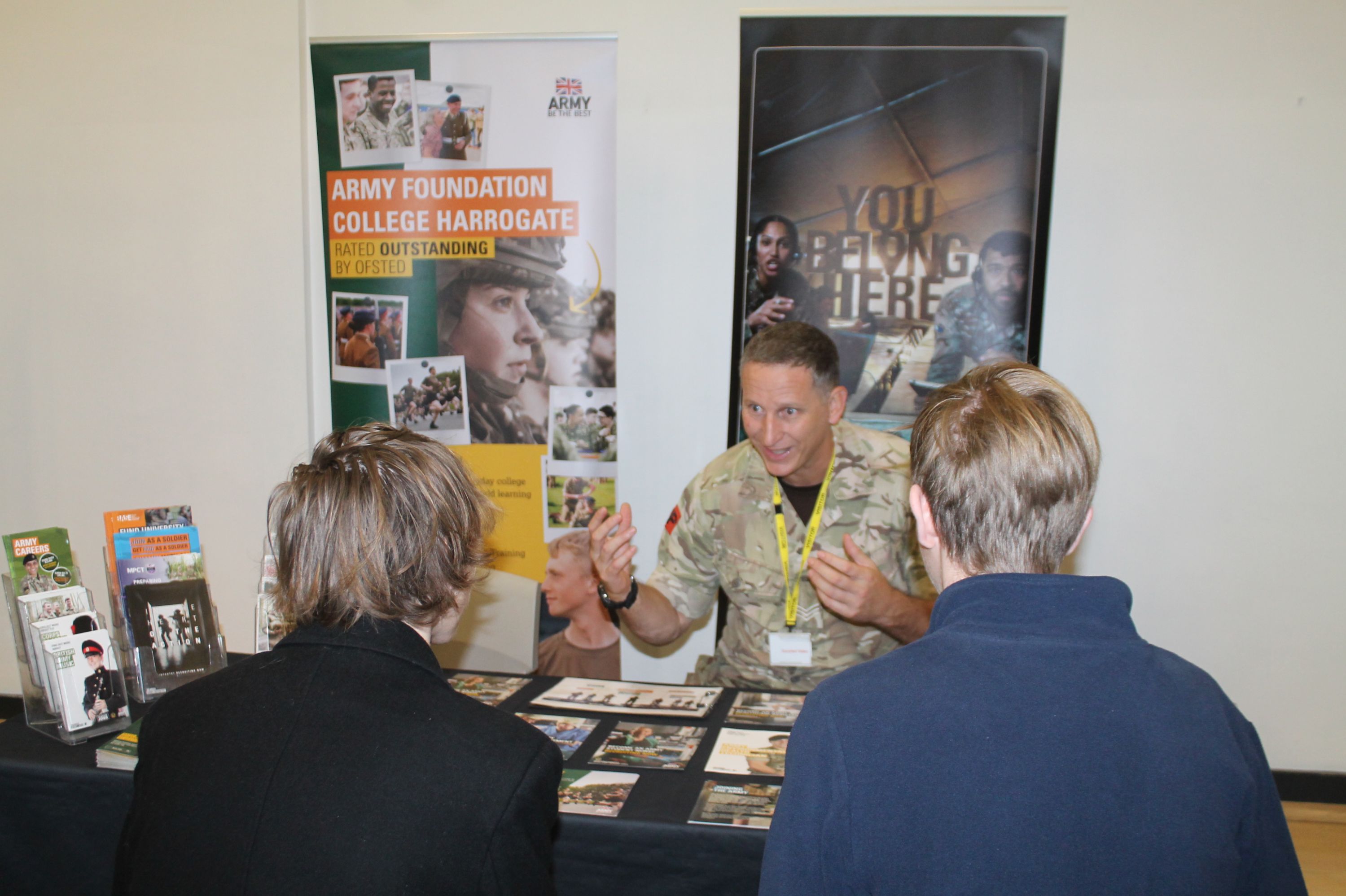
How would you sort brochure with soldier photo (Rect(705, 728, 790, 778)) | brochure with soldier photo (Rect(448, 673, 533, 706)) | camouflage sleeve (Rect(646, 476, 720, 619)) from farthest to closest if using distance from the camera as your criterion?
camouflage sleeve (Rect(646, 476, 720, 619)), brochure with soldier photo (Rect(448, 673, 533, 706)), brochure with soldier photo (Rect(705, 728, 790, 778))

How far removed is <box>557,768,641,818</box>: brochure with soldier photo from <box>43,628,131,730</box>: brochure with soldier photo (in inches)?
40.7

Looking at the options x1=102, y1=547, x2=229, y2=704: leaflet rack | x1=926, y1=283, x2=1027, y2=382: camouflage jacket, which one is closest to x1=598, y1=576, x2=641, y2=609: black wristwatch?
x1=102, y1=547, x2=229, y2=704: leaflet rack

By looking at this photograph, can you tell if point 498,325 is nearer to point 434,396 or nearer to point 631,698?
point 434,396

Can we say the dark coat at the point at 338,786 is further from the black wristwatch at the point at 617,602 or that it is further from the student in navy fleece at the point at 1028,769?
the black wristwatch at the point at 617,602

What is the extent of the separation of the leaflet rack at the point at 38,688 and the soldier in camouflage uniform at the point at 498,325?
179 centimetres

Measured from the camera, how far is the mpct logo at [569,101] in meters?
3.36

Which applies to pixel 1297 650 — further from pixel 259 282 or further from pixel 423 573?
pixel 259 282

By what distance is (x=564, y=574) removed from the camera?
11.5ft

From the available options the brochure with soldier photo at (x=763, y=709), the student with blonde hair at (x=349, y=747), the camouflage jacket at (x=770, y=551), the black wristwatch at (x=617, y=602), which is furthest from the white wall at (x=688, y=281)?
the student with blonde hair at (x=349, y=747)

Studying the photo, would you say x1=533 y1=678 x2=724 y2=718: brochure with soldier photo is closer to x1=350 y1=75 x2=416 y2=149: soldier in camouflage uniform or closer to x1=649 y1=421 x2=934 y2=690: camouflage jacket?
x1=649 y1=421 x2=934 y2=690: camouflage jacket

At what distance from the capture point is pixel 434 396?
353cm

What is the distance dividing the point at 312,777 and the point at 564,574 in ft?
8.25

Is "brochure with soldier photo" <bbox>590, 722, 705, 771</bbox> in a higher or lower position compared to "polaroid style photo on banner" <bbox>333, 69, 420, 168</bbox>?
lower

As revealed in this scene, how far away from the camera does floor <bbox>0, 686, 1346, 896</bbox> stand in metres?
2.75
